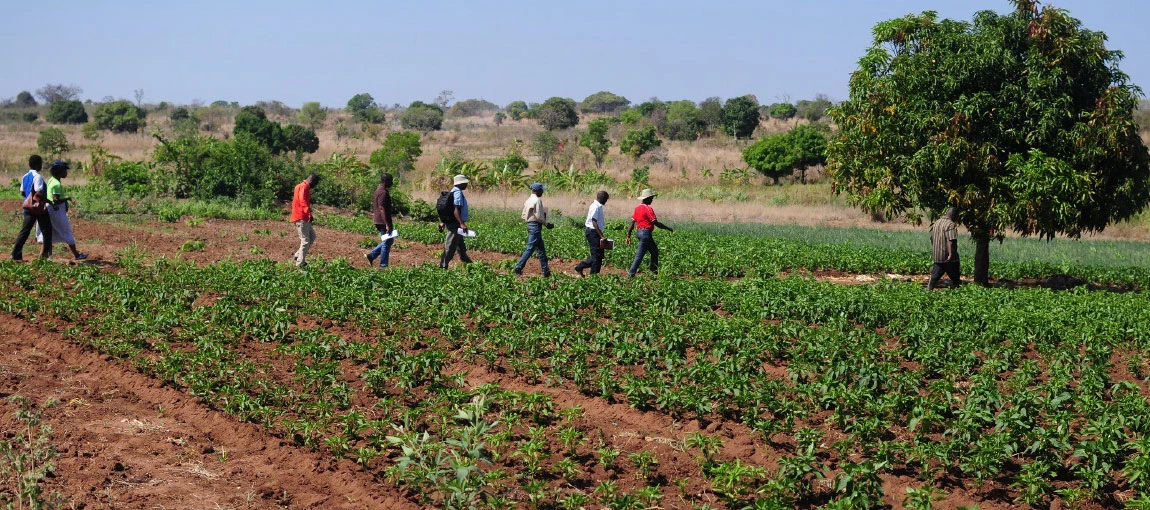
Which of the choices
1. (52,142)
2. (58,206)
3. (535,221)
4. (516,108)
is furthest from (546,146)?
(516,108)

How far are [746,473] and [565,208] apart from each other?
33.0 m

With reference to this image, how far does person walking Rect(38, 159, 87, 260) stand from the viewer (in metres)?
15.2

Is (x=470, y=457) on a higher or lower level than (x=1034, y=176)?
lower

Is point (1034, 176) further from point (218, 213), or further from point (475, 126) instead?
point (475, 126)

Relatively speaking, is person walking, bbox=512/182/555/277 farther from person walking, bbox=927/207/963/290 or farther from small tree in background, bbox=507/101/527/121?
small tree in background, bbox=507/101/527/121

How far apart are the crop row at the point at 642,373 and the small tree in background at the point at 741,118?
192 feet

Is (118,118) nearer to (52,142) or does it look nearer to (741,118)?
(52,142)

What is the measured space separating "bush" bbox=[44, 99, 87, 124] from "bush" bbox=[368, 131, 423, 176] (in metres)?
44.1

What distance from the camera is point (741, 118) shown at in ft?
235

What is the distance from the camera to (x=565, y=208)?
1554 inches

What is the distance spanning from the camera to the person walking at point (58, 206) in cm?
1520

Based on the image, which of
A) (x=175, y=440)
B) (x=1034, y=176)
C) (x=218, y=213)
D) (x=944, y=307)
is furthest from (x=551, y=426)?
(x=218, y=213)

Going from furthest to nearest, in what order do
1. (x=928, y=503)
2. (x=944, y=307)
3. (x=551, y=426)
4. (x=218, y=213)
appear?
(x=218, y=213), (x=944, y=307), (x=551, y=426), (x=928, y=503)

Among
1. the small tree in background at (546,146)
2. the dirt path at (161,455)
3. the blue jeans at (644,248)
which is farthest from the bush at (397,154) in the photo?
the dirt path at (161,455)
